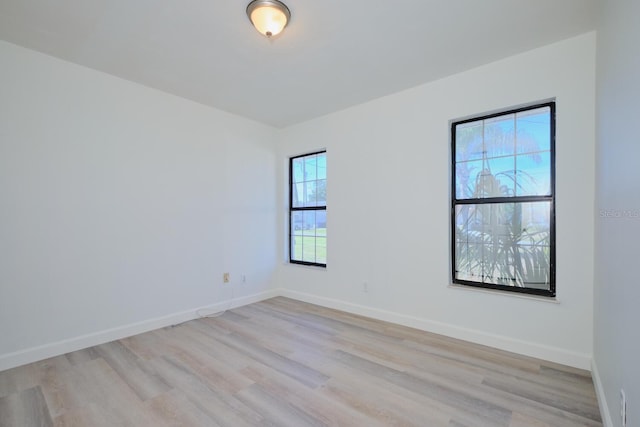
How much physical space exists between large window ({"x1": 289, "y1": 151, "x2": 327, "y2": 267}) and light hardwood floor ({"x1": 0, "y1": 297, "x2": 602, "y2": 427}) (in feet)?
5.03

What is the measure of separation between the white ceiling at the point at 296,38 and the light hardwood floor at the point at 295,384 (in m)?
2.66

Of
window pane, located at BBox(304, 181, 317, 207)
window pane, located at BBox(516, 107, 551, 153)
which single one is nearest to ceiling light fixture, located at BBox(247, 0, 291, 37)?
window pane, located at BBox(516, 107, 551, 153)

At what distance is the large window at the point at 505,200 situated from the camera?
2539mm

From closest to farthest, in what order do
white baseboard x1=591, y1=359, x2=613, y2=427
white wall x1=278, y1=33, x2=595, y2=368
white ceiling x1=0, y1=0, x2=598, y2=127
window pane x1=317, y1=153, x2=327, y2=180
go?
white baseboard x1=591, y1=359, x2=613, y2=427, white ceiling x1=0, y1=0, x2=598, y2=127, white wall x1=278, y1=33, x2=595, y2=368, window pane x1=317, y1=153, x2=327, y2=180

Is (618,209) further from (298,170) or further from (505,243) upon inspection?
(298,170)

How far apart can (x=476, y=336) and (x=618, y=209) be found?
5.85ft

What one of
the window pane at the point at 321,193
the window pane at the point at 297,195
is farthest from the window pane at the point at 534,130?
the window pane at the point at 297,195

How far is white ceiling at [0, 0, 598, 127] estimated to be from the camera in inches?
79.2

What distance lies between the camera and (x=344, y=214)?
12.6ft

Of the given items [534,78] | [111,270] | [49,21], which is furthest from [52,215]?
[534,78]

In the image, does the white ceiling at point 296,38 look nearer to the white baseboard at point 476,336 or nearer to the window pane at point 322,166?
the window pane at point 322,166

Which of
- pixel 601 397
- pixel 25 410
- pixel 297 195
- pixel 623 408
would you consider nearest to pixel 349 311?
pixel 297 195

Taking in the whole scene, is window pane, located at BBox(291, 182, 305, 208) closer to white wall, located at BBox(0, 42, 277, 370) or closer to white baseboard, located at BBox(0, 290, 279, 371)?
white wall, located at BBox(0, 42, 277, 370)

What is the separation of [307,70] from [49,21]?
2020 mm
